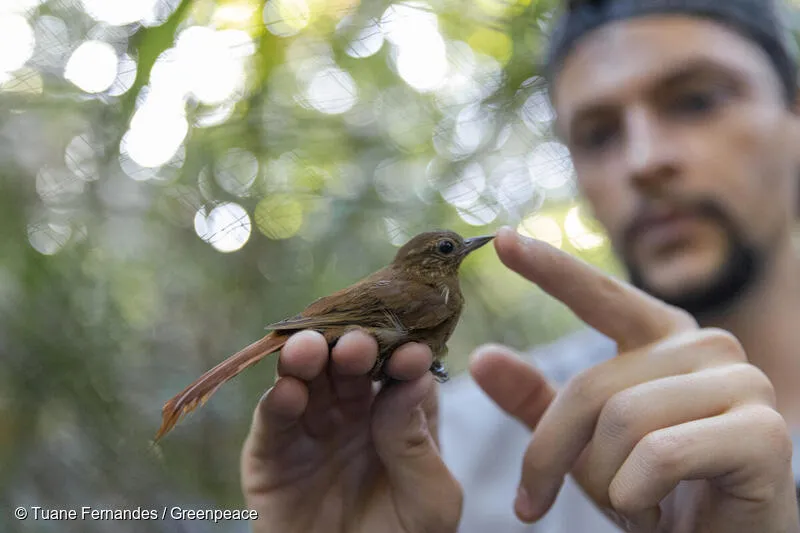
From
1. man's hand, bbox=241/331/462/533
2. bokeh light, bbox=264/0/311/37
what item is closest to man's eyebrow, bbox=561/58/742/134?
bokeh light, bbox=264/0/311/37

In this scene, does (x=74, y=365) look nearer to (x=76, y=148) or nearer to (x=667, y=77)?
(x=76, y=148)

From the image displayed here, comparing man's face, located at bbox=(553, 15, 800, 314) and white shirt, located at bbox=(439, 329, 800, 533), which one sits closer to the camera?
man's face, located at bbox=(553, 15, 800, 314)

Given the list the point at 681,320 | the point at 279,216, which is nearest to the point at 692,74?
the point at 681,320

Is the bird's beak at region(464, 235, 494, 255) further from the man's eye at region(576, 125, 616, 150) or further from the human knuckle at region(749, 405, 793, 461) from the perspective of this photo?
the man's eye at region(576, 125, 616, 150)

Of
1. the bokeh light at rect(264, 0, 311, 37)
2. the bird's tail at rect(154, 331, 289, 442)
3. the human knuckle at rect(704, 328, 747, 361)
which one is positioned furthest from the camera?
the bokeh light at rect(264, 0, 311, 37)

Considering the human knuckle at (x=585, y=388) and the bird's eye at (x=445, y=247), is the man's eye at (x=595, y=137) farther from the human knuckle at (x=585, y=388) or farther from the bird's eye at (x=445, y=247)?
the human knuckle at (x=585, y=388)

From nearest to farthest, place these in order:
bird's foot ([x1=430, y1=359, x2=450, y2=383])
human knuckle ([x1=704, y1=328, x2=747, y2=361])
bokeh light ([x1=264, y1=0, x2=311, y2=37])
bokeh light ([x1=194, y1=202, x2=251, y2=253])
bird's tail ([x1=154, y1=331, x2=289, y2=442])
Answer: bird's tail ([x1=154, y1=331, x2=289, y2=442]), human knuckle ([x1=704, y1=328, x2=747, y2=361]), bird's foot ([x1=430, y1=359, x2=450, y2=383]), bokeh light ([x1=194, y1=202, x2=251, y2=253]), bokeh light ([x1=264, y1=0, x2=311, y2=37])

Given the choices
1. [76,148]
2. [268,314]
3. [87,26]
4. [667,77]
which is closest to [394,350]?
[268,314]
